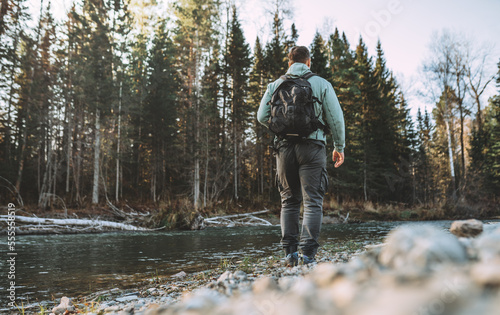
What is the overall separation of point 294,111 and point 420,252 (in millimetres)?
2423

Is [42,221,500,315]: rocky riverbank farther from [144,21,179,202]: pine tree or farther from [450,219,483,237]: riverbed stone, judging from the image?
[144,21,179,202]: pine tree

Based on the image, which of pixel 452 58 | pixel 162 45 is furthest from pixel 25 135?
pixel 452 58

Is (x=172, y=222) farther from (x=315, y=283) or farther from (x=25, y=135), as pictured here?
(x=25, y=135)

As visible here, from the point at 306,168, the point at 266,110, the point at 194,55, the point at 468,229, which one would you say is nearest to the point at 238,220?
the point at 266,110

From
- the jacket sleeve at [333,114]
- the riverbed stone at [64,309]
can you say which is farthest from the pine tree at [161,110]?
the jacket sleeve at [333,114]

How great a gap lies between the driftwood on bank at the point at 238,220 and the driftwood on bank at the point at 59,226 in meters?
2.81

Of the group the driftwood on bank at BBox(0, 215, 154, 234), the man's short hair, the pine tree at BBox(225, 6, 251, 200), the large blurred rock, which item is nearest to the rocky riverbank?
Answer: the large blurred rock

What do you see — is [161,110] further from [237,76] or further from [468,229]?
[468,229]

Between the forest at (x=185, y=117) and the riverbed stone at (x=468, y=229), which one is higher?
the forest at (x=185, y=117)

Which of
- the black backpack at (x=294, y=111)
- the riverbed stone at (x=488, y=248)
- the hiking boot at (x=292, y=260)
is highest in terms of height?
the black backpack at (x=294, y=111)

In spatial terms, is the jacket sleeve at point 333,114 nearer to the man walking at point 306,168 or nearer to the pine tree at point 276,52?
the man walking at point 306,168

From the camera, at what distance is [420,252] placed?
0.70 m

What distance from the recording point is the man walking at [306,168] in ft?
10.1

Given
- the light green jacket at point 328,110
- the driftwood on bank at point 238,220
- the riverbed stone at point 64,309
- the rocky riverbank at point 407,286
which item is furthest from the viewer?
the driftwood on bank at point 238,220
